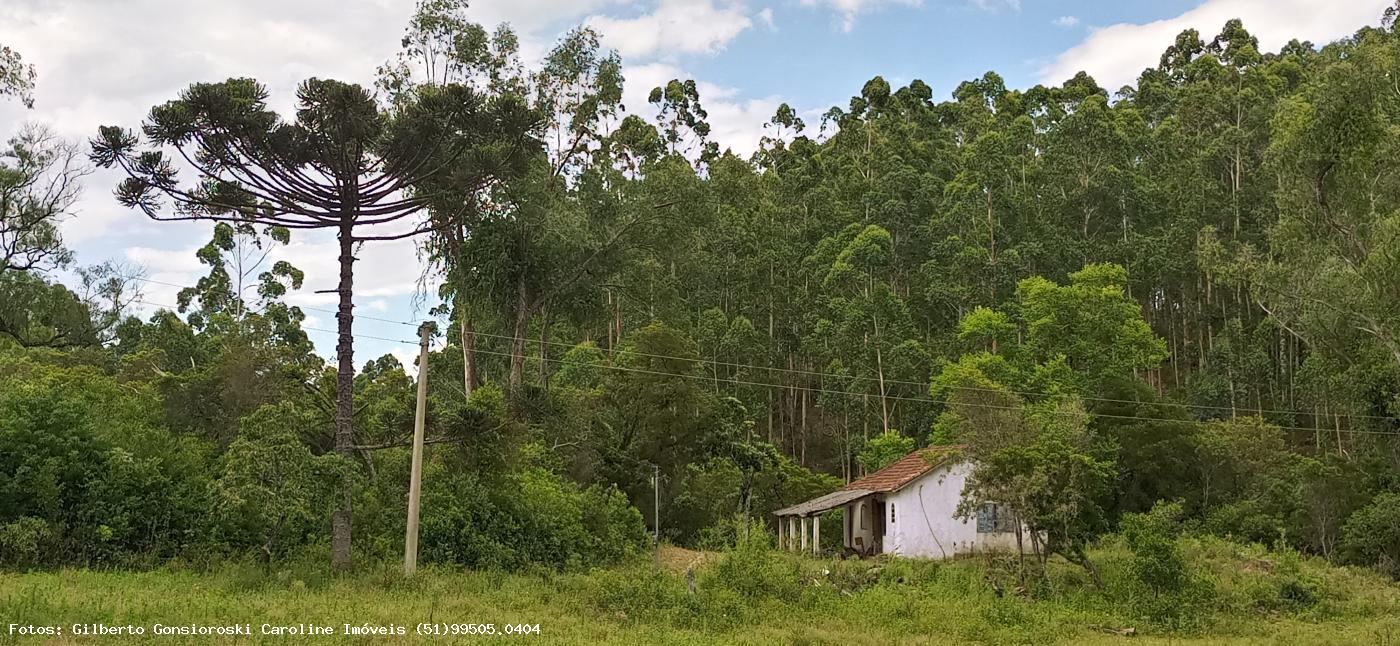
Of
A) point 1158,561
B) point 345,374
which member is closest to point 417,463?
point 345,374

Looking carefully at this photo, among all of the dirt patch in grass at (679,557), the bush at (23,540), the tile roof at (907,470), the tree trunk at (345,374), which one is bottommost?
the dirt patch in grass at (679,557)

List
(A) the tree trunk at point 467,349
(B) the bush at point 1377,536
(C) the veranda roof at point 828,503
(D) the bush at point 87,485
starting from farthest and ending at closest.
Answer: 1. (A) the tree trunk at point 467,349
2. (C) the veranda roof at point 828,503
3. (B) the bush at point 1377,536
4. (D) the bush at point 87,485

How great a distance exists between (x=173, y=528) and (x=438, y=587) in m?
7.22

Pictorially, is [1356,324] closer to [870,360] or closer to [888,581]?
[888,581]

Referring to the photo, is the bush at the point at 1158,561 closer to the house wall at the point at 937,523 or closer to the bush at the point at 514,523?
the house wall at the point at 937,523

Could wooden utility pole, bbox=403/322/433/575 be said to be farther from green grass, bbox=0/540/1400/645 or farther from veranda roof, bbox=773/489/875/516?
veranda roof, bbox=773/489/875/516

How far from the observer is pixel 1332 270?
2558cm

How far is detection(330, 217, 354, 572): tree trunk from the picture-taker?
20047 mm

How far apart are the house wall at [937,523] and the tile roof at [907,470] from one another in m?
0.22

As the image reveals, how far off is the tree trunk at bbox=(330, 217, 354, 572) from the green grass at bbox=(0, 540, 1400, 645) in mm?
1073

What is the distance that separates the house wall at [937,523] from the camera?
2703cm

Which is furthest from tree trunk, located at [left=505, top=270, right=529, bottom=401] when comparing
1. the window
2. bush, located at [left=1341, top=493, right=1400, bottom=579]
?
bush, located at [left=1341, top=493, right=1400, bottom=579]

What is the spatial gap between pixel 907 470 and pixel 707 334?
59.5ft

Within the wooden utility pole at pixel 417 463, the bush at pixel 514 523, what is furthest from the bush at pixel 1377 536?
the wooden utility pole at pixel 417 463
